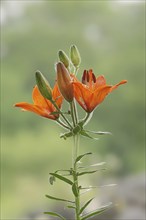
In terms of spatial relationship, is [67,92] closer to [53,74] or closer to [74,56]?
[74,56]

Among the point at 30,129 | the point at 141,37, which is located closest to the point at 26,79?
the point at 30,129

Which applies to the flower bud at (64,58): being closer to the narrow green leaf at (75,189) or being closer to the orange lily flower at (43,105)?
the orange lily flower at (43,105)

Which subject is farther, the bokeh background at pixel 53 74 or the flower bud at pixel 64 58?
the bokeh background at pixel 53 74

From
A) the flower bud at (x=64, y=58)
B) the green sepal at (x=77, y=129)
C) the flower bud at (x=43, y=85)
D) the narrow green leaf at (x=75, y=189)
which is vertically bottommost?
the narrow green leaf at (x=75, y=189)

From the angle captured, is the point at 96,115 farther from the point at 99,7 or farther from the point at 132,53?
the point at 99,7

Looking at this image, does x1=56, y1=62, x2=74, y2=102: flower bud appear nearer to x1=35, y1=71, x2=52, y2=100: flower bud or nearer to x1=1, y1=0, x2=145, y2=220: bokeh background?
x1=35, y1=71, x2=52, y2=100: flower bud

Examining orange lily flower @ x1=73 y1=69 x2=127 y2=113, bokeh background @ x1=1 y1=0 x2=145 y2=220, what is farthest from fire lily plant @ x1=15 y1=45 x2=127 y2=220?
bokeh background @ x1=1 y1=0 x2=145 y2=220

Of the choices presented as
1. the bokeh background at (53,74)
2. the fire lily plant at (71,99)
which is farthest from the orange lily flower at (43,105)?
the bokeh background at (53,74)
